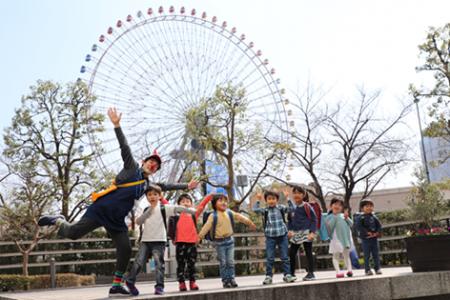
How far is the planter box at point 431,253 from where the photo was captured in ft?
21.4

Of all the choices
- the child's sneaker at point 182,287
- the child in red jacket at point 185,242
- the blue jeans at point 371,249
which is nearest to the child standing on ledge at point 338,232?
the blue jeans at point 371,249

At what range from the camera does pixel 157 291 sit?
5398mm

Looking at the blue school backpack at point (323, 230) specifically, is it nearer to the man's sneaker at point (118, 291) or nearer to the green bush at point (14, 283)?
the man's sneaker at point (118, 291)

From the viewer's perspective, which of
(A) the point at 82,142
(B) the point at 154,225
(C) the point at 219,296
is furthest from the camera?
(A) the point at 82,142

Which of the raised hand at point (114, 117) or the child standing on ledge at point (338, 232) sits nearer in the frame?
the raised hand at point (114, 117)

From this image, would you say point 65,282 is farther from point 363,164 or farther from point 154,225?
point 363,164

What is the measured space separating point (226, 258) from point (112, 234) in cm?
155

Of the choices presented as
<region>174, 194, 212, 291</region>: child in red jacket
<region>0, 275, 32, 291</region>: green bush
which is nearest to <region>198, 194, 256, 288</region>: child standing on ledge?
<region>174, 194, 212, 291</region>: child in red jacket

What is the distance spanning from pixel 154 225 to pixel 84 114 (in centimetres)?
1826

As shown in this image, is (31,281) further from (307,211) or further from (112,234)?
(112,234)

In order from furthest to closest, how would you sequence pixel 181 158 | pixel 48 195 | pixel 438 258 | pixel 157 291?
pixel 181 158
pixel 48 195
pixel 438 258
pixel 157 291

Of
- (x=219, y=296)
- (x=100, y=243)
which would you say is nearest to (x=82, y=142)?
(x=100, y=243)

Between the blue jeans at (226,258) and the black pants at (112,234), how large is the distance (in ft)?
4.32

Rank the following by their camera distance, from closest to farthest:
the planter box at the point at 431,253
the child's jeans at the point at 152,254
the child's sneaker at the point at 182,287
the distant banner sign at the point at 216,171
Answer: the child's jeans at the point at 152,254 → the child's sneaker at the point at 182,287 → the planter box at the point at 431,253 → the distant banner sign at the point at 216,171
